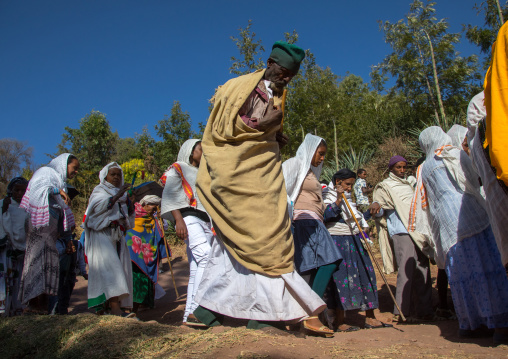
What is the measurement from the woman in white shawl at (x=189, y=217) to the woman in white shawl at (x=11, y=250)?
236 cm

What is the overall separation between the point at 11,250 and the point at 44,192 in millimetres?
1096

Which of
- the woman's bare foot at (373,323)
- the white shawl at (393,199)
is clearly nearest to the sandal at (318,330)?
A: the woman's bare foot at (373,323)

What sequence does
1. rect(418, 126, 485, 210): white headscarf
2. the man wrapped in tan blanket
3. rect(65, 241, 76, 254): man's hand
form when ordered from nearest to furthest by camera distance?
1. the man wrapped in tan blanket
2. rect(418, 126, 485, 210): white headscarf
3. rect(65, 241, 76, 254): man's hand

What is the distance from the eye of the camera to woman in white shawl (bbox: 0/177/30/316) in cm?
551

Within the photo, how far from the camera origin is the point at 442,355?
2.42m

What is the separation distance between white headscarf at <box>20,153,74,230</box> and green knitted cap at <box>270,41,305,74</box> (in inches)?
137

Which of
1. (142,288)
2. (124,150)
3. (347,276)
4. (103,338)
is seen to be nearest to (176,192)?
(103,338)

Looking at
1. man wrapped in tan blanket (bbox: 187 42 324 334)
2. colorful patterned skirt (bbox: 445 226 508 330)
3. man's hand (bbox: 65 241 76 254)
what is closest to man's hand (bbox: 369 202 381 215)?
colorful patterned skirt (bbox: 445 226 508 330)

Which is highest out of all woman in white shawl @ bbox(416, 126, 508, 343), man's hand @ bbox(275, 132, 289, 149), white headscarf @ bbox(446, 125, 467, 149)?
white headscarf @ bbox(446, 125, 467, 149)

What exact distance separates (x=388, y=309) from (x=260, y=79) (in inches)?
162

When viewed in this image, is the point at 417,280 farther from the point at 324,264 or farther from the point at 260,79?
the point at 260,79

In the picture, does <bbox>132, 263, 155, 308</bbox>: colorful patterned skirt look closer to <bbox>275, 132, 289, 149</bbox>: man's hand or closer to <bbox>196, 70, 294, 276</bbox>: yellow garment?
<bbox>196, 70, 294, 276</bbox>: yellow garment

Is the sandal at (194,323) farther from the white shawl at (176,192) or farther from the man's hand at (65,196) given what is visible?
the man's hand at (65,196)

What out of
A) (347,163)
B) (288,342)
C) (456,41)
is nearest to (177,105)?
(347,163)
